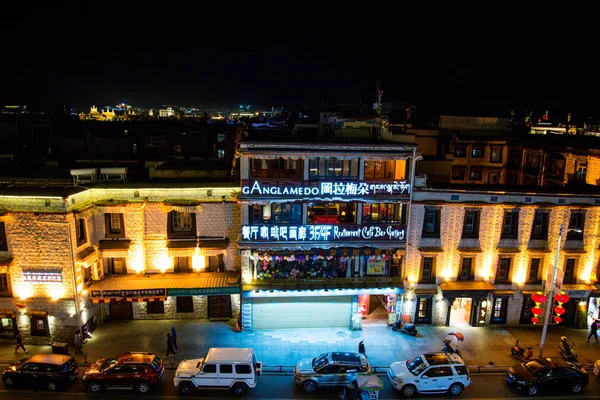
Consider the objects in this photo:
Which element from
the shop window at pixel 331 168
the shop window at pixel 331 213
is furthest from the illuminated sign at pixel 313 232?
the shop window at pixel 331 168

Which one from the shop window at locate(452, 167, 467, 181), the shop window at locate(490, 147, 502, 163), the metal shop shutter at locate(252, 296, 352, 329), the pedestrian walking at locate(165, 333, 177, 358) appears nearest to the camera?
the pedestrian walking at locate(165, 333, 177, 358)

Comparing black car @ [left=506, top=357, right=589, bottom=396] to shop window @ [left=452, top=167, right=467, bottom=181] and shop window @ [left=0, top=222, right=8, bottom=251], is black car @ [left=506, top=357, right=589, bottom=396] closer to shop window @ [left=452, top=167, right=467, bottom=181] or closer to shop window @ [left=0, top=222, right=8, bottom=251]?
shop window @ [left=452, top=167, right=467, bottom=181]

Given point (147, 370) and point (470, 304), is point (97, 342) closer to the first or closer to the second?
point (147, 370)

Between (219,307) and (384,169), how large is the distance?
17.4 m

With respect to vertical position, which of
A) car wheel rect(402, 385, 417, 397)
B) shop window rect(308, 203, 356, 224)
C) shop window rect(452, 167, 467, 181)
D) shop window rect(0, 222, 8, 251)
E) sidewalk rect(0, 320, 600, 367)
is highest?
shop window rect(452, 167, 467, 181)

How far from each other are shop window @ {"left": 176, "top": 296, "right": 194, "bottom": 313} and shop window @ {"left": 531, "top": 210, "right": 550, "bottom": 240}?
91.0 ft

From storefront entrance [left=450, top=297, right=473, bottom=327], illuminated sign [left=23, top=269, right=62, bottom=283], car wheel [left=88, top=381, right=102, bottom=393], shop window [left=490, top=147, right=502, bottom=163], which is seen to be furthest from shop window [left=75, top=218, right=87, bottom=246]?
shop window [left=490, top=147, right=502, bottom=163]

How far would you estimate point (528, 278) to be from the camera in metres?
34.3

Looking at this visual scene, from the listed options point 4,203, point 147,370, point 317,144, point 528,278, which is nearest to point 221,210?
point 317,144

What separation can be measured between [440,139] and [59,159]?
4478cm

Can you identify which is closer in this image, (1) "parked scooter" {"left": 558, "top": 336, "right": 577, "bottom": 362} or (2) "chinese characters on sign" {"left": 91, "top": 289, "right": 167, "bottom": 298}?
(1) "parked scooter" {"left": 558, "top": 336, "right": 577, "bottom": 362}

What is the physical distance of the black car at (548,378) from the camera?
25.6m

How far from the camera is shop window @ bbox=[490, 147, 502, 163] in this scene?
51.9 m

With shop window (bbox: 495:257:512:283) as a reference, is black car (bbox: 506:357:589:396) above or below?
below
